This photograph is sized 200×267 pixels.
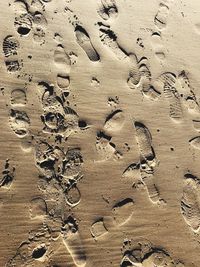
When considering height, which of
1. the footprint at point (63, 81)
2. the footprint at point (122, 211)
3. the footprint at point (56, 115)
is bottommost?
the footprint at point (122, 211)

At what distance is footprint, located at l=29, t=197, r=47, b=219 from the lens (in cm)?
307

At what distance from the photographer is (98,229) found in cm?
316

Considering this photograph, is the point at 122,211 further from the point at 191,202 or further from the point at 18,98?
the point at 18,98

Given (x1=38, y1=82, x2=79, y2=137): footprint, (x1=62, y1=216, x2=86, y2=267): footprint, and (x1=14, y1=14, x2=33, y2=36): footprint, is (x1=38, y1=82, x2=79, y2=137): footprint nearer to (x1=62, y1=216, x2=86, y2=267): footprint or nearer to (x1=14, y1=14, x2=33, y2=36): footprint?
(x1=14, y1=14, x2=33, y2=36): footprint

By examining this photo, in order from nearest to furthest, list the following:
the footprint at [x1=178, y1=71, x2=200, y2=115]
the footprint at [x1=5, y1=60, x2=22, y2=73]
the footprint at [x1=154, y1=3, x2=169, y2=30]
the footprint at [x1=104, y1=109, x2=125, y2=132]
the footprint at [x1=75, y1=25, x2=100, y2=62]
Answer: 1. the footprint at [x1=5, y1=60, x2=22, y2=73]
2. the footprint at [x1=104, y1=109, x2=125, y2=132]
3. the footprint at [x1=75, y1=25, x2=100, y2=62]
4. the footprint at [x1=178, y1=71, x2=200, y2=115]
5. the footprint at [x1=154, y1=3, x2=169, y2=30]

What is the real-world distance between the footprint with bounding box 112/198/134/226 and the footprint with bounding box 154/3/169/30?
1730mm

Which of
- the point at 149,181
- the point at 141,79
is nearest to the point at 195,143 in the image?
the point at 149,181

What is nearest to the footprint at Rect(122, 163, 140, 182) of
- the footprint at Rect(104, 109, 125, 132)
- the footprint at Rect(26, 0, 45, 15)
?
the footprint at Rect(104, 109, 125, 132)

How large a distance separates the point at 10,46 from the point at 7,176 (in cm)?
112

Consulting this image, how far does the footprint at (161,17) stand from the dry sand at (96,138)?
0.01m

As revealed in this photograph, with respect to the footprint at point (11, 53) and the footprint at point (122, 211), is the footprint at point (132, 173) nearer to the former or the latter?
the footprint at point (122, 211)

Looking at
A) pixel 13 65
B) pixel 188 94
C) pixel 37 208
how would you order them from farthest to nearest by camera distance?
pixel 188 94
pixel 13 65
pixel 37 208

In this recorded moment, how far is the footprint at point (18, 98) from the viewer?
323 centimetres

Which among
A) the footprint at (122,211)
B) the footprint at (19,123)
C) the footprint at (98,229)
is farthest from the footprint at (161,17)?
the footprint at (98,229)
